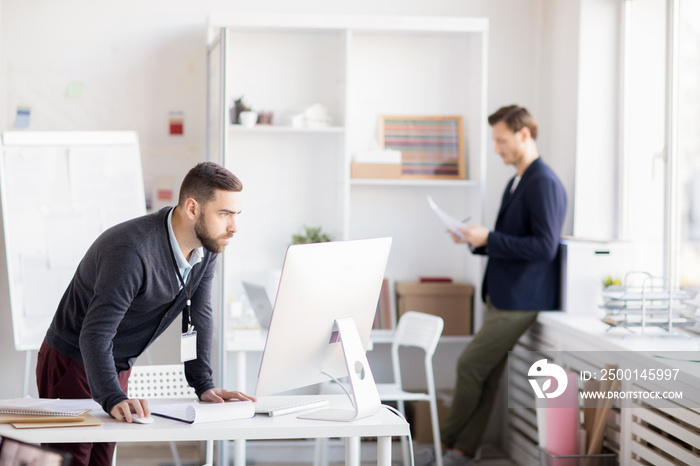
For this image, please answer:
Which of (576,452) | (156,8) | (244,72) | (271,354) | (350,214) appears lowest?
(576,452)

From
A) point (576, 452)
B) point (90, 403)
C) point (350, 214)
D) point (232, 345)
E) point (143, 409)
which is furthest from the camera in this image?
point (350, 214)

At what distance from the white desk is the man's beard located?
49 cm

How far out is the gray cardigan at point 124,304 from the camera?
6.72ft

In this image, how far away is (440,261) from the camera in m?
4.52

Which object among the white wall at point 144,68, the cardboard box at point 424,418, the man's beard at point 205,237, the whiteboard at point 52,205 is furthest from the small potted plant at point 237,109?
the man's beard at point 205,237

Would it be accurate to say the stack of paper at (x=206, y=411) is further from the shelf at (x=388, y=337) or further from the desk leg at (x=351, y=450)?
→ the shelf at (x=388, y=337)

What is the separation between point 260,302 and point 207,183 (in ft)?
4.61

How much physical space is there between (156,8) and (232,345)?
6.51ft

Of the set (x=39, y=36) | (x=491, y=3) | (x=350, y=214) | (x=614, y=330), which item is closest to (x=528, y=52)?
(x=491, y=3)

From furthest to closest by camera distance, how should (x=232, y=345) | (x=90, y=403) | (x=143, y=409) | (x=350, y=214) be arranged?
(x=350, y=214)
(x=232, y=345)
(x=90, y=403)
(x=143, y=409)

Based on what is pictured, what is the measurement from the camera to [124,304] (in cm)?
208

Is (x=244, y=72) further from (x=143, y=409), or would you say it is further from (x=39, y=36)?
(x=143, y=409)

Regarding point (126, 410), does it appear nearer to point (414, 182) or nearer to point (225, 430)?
point (225, 430)

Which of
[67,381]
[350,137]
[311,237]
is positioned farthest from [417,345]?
[67,381]
